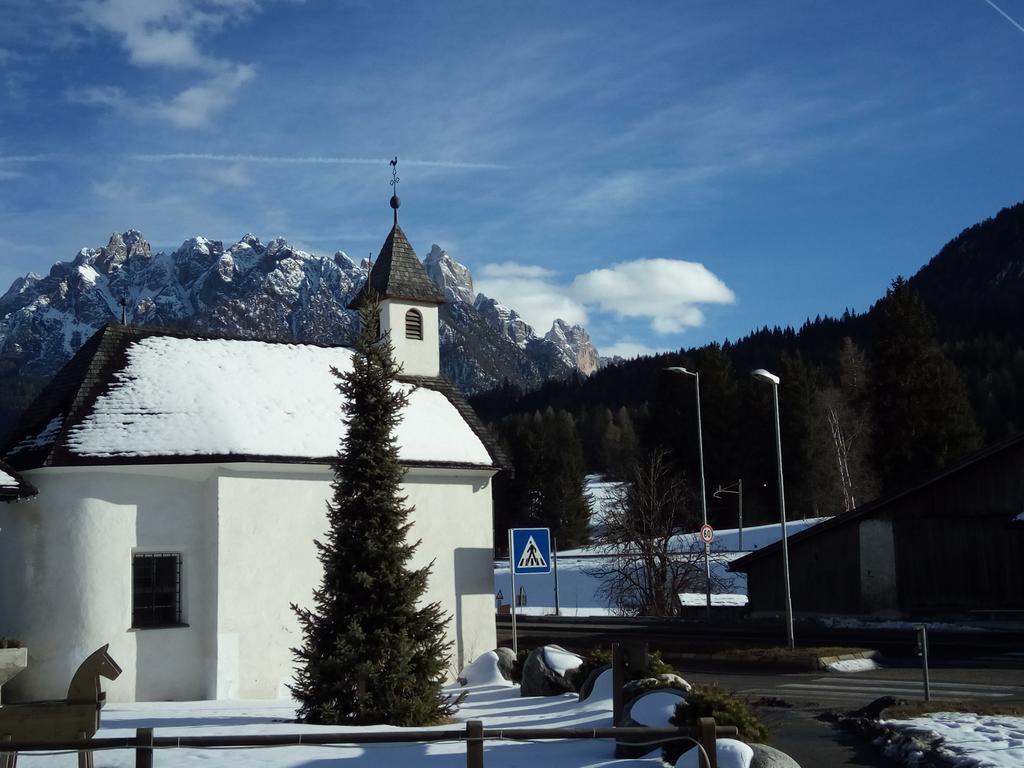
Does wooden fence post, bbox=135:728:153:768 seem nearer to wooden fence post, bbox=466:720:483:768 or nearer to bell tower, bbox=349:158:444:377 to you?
wooden fence post, bbox=466:720:483:768

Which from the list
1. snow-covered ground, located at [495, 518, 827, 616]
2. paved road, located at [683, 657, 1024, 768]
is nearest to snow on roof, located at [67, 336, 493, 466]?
paved road, located at [683, 657, 1024, 768]

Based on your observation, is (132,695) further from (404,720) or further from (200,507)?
(404,720)

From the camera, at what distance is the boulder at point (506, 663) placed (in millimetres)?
19750

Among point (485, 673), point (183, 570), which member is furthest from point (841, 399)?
point (183, 570)

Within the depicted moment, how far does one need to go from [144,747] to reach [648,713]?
5.14 metres

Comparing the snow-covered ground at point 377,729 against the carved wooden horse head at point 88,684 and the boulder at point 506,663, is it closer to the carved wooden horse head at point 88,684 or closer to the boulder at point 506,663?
the boulder at point 506,663

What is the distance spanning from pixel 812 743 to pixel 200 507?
40.6 feet

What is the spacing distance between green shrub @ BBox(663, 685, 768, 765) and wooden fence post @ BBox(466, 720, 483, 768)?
2596 millimetres

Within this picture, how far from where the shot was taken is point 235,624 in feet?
64.2

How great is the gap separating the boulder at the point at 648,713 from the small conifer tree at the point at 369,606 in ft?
12.6

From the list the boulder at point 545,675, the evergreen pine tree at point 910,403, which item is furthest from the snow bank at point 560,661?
the evergreen pine tree at point 910,403

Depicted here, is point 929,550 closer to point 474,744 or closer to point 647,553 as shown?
point 647,553

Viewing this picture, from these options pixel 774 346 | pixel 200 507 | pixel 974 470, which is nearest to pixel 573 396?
pixel 774 346

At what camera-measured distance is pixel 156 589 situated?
19438 millimetres
